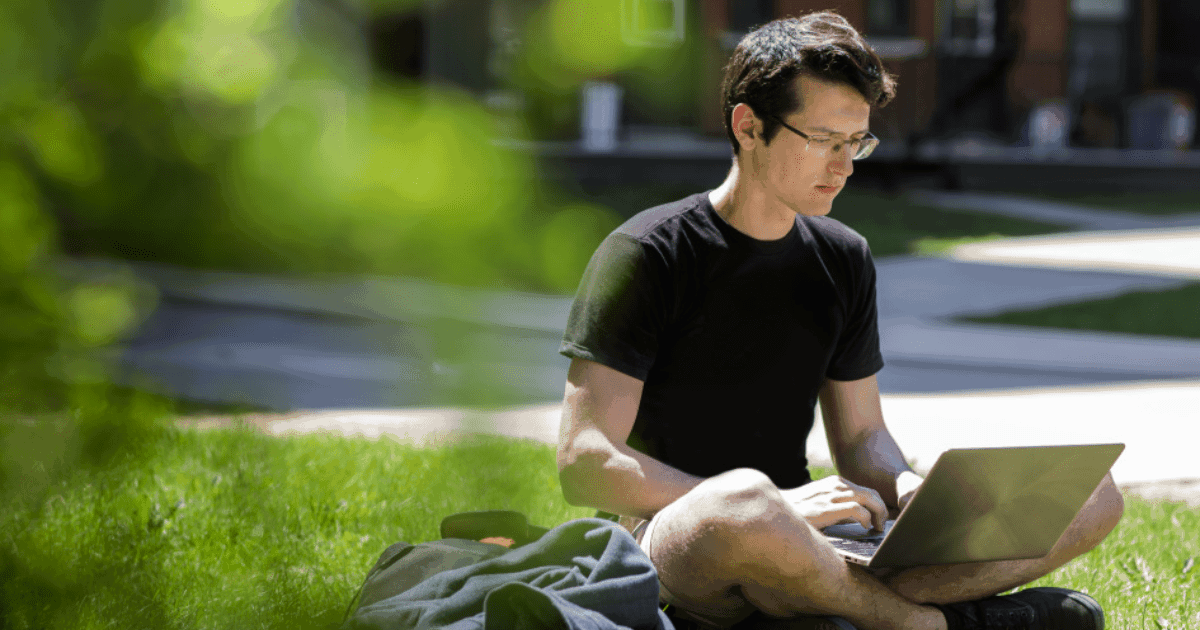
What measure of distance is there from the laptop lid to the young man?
0.15 m

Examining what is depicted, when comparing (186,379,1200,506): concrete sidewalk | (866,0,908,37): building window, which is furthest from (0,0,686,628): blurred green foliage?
(866,0,908,37): building window

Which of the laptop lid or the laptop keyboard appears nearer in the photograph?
the laptop lid

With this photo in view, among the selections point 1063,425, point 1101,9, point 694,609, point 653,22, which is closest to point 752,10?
point 1101,9

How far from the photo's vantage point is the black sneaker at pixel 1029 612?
8.81 ft

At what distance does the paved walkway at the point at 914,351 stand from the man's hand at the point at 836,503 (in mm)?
632

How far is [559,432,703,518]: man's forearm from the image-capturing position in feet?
8.52

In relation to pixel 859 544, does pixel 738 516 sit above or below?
above

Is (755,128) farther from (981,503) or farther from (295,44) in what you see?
(295,44)

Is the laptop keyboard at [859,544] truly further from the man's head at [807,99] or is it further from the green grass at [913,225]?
the green grass at [913,225]

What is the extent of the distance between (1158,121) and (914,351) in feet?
54.6

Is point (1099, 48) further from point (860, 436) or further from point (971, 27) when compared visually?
point (860, 436)

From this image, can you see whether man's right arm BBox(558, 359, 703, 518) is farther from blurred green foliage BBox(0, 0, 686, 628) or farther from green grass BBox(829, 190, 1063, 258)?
green grass BBox(829, 190, 1063, 258)

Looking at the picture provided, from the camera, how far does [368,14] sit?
671 mm

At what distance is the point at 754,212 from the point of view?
2852 mm
